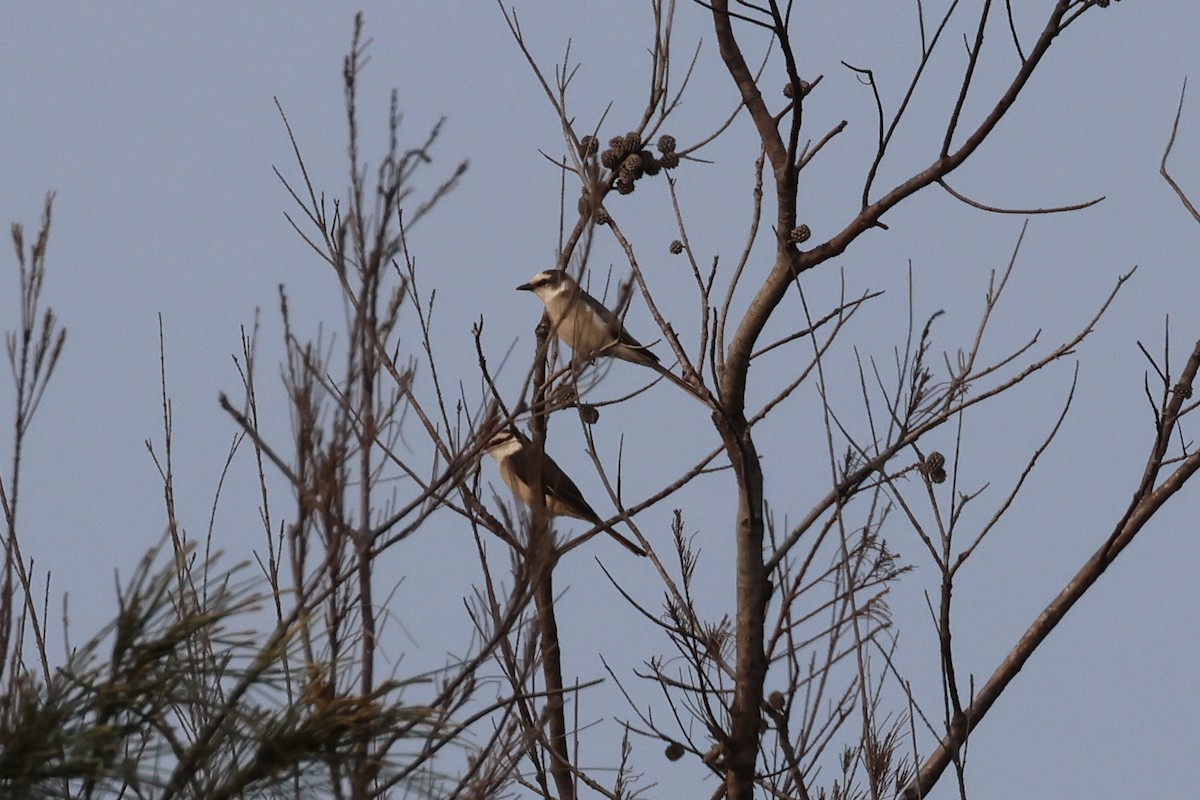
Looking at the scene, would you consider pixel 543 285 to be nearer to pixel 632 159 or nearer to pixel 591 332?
pixel 632 159

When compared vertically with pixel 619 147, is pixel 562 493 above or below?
above

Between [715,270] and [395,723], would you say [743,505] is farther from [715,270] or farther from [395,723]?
[395,723]

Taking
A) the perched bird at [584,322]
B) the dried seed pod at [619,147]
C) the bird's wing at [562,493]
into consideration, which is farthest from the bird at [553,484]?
the dried seed pod at [619,147]

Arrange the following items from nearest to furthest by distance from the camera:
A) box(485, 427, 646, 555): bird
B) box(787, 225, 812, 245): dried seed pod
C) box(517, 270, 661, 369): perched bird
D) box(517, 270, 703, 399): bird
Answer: box(517, 270, 703, 399): bird, box(517, 270, 661, 369): perched bird, box(787, 225, 812, 245): dried seed pod, box(485, 427, 646, 555): bird

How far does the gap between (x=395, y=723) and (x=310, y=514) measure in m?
0.37

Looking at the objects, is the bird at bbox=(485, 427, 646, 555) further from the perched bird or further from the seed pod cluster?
the seed pod cluster

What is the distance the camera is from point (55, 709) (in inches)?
93.1

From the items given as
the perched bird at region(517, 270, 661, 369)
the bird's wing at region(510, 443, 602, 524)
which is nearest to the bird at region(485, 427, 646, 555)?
the bird's wing at region(510, 443, 602, 524)

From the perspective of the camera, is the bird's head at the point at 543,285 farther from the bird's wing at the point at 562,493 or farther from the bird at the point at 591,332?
the bird's wing at the point at 562,493

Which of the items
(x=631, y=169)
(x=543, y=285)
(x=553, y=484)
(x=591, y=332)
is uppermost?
(x=543, y=285)

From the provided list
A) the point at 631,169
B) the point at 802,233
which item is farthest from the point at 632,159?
the point at 802,233

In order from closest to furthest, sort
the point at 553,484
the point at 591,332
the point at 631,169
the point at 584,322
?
the point at 591,332 < the point at 584,322 < the point at 631,169 < the point at 553,484

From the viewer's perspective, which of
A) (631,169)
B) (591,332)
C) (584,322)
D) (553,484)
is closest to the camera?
(591,332)

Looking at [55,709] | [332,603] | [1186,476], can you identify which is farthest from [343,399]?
[1186,476]
